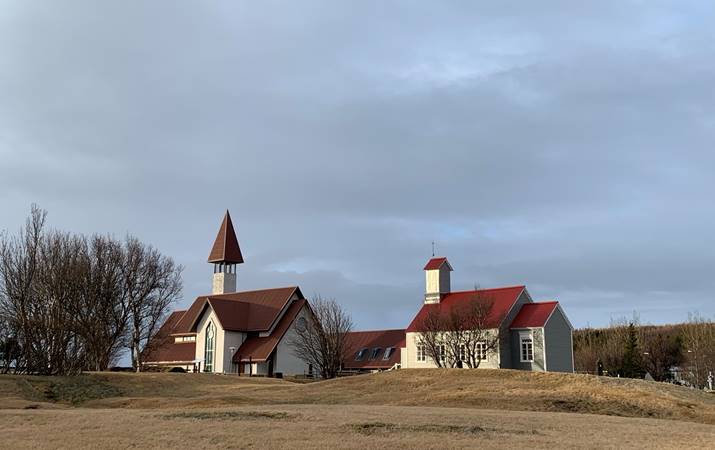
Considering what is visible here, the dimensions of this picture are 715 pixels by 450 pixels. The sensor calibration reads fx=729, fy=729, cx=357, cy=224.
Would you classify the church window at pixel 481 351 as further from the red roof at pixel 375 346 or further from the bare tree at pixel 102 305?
the bare tree at pixel 102 305

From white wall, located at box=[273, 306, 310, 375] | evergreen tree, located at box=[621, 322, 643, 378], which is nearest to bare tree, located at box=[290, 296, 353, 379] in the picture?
white wall, located at box=[273, 306, 310, 375]

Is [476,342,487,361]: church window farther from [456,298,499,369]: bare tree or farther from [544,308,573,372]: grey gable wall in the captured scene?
[544,308,573,372]: grey gable wall

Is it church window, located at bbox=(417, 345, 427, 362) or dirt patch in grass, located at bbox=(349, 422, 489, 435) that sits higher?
church window, located at bbox=(417, 345, 427, 362)

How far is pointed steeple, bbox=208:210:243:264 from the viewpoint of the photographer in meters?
78.3

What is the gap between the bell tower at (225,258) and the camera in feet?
258

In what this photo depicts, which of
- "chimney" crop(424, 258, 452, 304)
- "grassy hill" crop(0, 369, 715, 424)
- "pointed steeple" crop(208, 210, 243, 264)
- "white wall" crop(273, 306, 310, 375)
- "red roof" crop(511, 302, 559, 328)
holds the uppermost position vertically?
"pointed steeple" crop(208, 210, 243, 264)

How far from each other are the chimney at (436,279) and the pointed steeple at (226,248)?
2213cm

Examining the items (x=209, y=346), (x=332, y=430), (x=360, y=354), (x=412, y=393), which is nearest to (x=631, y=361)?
(x=360, y=354)

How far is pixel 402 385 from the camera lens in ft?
120

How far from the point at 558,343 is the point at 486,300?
695 centimetres

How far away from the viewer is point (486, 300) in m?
61.6

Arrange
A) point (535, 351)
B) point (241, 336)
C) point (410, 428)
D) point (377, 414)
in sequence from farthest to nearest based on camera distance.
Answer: point (241, 336) → point (535, 351) → point (377, 414) → point (410, 428)

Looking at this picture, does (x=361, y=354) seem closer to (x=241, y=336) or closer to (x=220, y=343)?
(x=241, y=336)

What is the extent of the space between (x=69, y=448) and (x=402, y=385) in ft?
75.6
